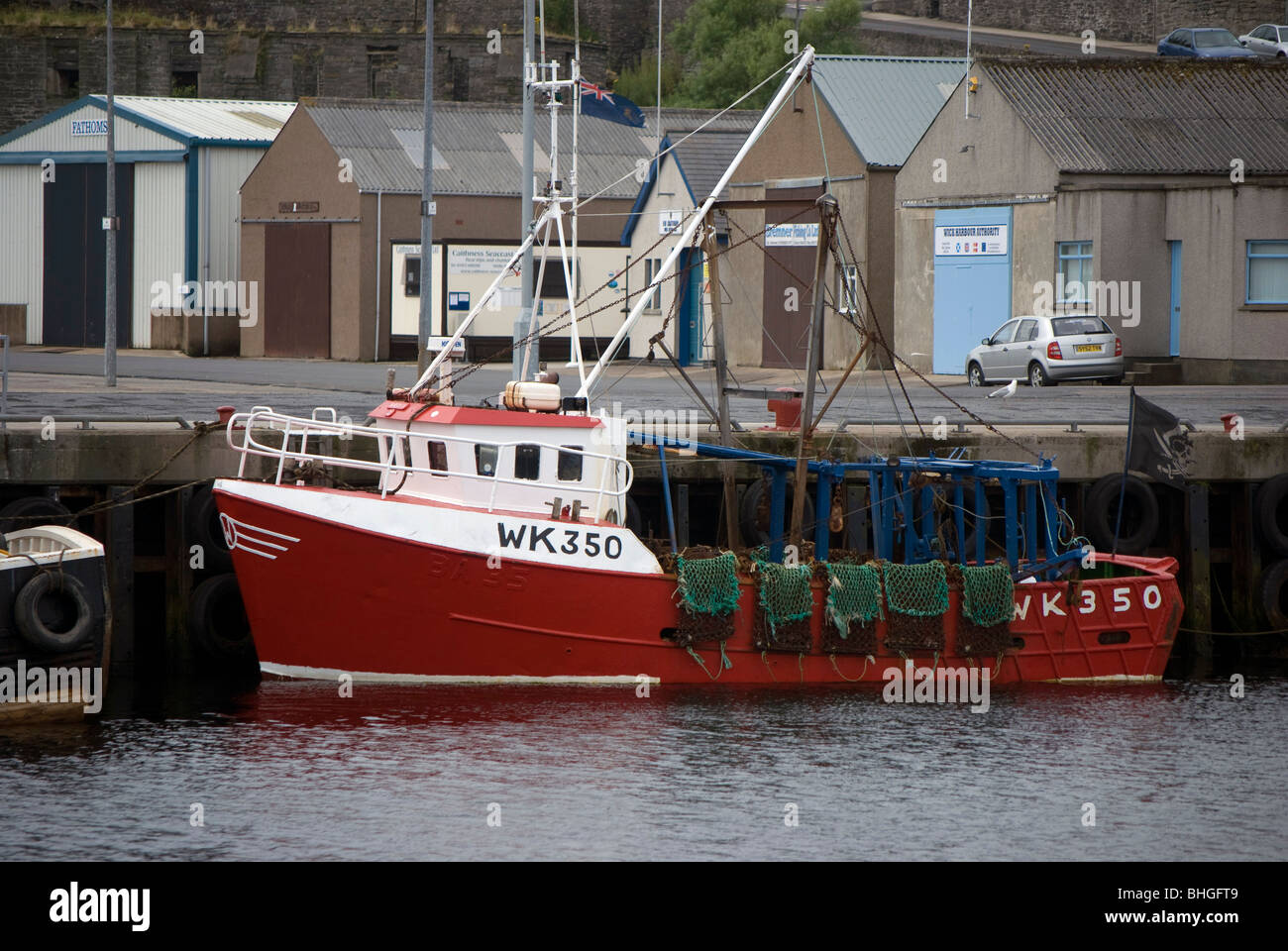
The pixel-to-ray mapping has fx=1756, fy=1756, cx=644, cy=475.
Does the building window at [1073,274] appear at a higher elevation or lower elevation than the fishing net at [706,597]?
higher

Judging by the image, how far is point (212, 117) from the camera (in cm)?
4534

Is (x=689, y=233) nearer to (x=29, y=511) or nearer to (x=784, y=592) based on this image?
(x=784, y=592)

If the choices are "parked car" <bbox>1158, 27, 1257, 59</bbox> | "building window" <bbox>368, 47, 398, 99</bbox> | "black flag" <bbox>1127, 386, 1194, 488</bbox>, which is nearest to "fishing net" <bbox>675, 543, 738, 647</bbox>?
"black flag" <bbox>1127, 386, 1194, 488</bbox>

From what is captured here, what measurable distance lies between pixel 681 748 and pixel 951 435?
6098 millimetres

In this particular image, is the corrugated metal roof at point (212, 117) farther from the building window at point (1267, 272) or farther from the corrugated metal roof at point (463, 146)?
the building window at point (1267, 272)

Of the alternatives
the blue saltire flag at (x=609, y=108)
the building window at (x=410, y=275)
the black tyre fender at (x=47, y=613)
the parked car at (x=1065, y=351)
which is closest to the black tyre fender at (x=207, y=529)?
the black tyre fender at (x=47, y=613)

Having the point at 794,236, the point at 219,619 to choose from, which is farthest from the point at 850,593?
the point at 794,236

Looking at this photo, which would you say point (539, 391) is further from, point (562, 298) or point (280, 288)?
point (280, 288)

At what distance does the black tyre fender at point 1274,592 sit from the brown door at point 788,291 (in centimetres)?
1695

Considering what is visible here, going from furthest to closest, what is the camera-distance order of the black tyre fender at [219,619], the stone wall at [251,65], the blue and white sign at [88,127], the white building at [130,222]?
the stone wall at [251,65] → the blue and white sign at [88,127] → the white building at [130,222] → the black tyre fender at [219,619]

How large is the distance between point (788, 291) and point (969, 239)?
170 inches

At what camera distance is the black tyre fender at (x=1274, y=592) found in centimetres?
1862

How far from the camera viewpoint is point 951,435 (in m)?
18.6
